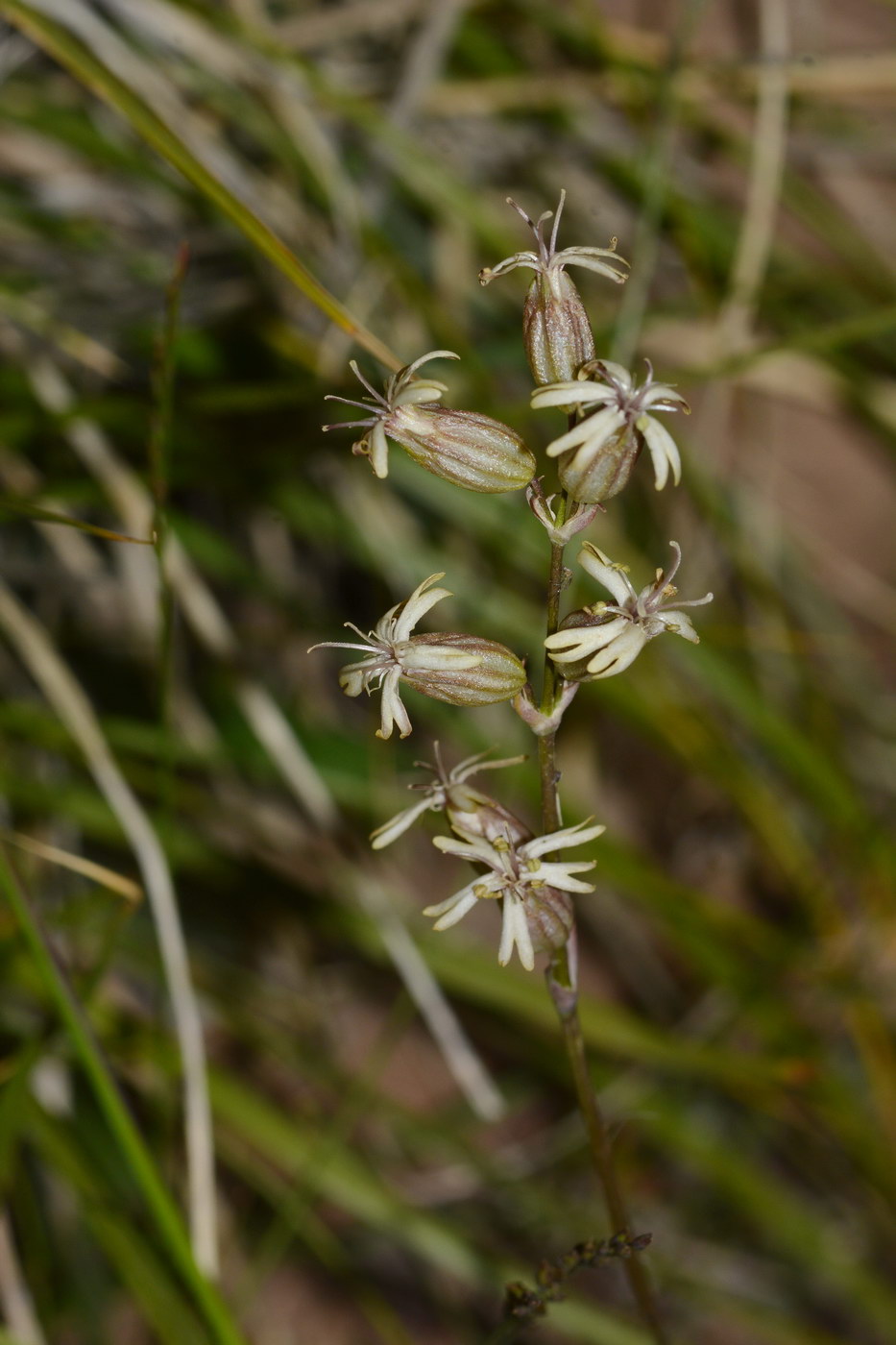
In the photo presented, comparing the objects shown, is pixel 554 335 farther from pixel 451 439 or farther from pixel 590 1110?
pixel 590 1110

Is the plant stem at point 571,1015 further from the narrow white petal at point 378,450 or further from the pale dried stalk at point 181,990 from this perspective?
the pale dried stalk at point 181,990

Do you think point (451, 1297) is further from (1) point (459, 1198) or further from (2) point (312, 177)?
(2) point (312, 177)

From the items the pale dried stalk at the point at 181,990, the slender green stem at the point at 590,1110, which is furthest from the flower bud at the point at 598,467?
the pale dried stalk at the point at 181,990

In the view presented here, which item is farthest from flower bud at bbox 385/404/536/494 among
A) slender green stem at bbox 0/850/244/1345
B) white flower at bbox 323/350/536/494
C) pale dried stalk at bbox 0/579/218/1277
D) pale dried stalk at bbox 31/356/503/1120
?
pale dried stalk at bbox 31/356/503/1120

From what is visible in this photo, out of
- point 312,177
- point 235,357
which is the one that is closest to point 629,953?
point 235,357

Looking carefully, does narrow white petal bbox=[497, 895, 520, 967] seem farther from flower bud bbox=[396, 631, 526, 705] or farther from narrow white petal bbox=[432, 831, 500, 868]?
flower bud bbox=[396, 631, 526, 705]

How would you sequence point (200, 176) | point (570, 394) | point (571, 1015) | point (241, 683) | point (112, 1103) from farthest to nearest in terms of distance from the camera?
point (241, 683) < point (200, 176) < point (112, 1103) < point (571, 1015) < point (570, 394)

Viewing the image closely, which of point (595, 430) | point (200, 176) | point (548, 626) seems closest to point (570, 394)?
point (595, 430)
